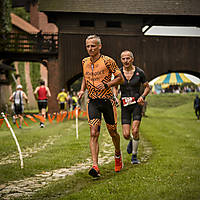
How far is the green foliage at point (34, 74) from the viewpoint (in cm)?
4331

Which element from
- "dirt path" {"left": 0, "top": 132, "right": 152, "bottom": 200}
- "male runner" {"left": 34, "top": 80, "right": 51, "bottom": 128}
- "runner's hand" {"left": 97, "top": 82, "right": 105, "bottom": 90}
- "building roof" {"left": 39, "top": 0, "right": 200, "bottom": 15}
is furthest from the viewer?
"building roof" {"left": 39, "top": 0, "right": 200, "bottom": 15}

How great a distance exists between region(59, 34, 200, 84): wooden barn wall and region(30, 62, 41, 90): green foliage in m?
19.6

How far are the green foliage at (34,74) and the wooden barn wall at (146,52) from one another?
19559 millimetres

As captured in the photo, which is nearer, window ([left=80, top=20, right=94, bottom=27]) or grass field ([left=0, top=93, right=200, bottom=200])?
grass field ([left=0, top=93, right=200, bottom=200])

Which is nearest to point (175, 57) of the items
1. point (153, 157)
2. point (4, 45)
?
point (4, 45)

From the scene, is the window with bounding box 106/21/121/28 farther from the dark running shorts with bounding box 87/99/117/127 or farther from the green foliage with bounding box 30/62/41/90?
the dark running shorts with bounding box 87/99/117/127

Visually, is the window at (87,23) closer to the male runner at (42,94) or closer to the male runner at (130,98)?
the male runner at (42,94)

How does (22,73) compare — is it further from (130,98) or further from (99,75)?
(99,75)

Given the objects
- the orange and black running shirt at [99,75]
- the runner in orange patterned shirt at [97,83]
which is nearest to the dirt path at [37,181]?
the runner in orange patterned shirt at [97,83]

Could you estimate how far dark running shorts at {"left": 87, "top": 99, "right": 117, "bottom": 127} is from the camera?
19.1 ft

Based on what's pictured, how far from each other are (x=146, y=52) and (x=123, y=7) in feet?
11.6

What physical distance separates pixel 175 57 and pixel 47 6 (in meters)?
9.74

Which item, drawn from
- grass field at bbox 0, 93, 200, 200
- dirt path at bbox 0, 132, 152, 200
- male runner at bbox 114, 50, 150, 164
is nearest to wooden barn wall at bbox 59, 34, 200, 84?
grass field at bbox 0, 93, 200, 200

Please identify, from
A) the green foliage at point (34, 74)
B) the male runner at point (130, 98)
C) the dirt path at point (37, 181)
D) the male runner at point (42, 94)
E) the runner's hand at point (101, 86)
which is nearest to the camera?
the dirt path at point (37, 181)
